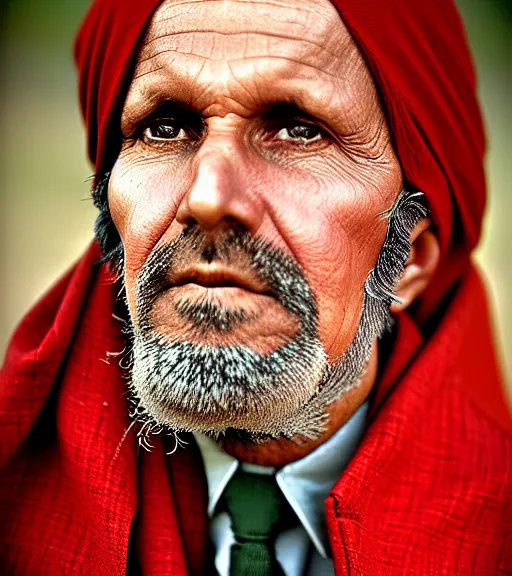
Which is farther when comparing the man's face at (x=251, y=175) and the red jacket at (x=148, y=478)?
the red jacket at (x=148, y=478)

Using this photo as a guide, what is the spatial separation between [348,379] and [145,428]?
22.6 inches

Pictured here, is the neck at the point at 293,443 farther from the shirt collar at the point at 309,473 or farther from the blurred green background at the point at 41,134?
the blurred green background at the point at 41,134

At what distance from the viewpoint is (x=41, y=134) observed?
413cm

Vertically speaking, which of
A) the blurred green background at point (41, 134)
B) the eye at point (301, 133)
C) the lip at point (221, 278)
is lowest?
the blurred green background at point (41, 134)

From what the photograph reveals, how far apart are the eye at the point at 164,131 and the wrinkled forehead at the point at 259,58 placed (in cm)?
9

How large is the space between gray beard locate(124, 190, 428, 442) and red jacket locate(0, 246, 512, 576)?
0.55ft

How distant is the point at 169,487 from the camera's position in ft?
5.68

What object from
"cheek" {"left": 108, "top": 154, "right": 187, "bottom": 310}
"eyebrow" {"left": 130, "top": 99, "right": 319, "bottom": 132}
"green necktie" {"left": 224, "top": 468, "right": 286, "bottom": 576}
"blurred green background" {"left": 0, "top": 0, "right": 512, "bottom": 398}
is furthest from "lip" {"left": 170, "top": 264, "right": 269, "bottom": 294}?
"blurred green background" {"left": 0, "top": 0, "right": 512, "bottom": 398}

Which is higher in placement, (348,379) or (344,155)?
(344,155)

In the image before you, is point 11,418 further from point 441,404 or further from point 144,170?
point 441,404

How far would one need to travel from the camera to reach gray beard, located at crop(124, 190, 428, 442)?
1459 mm

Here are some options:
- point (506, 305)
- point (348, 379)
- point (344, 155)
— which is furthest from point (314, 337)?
point (506, 305)

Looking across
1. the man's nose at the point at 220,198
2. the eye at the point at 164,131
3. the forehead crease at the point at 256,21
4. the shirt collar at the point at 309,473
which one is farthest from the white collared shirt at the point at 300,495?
the forehead crease at the point at 256,21

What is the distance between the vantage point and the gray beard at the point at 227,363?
57.4 inches
